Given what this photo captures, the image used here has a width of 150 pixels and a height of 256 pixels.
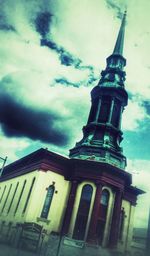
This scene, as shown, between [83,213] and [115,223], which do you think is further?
[115,223]

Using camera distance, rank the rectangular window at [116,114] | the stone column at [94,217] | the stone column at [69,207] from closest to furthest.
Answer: the stone column at [94,217] < the stone column at [69,207] < the rectangular window at [116,114]

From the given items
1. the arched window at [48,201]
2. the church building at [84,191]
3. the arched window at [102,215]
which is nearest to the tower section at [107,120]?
the church building at [84,191]

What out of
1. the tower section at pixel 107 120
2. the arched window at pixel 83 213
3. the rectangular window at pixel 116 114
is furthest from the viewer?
the rectangular window at pixel 116 114

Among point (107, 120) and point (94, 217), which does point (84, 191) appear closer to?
point (94, 217)

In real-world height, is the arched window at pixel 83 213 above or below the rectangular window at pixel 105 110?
below

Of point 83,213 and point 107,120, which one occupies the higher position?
point 107,120

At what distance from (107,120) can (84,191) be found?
8467mm

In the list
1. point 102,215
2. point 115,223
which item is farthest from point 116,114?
point 115,223

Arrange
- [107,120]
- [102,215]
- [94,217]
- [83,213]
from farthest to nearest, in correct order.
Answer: [107,120] → [102,215] → [83,213] → [94,217]

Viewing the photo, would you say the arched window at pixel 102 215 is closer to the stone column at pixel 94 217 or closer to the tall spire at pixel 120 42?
the stone column at pixel 94 217

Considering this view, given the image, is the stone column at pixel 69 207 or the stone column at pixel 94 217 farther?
the stone column at pixel 69 207

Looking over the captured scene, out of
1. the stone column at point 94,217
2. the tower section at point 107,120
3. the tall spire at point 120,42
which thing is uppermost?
the tall spire at point 120,42

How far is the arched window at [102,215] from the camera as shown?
909 inches

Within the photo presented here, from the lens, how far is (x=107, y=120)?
93.5ft
